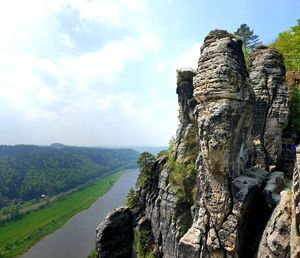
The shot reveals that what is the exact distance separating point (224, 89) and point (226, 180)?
4.65m

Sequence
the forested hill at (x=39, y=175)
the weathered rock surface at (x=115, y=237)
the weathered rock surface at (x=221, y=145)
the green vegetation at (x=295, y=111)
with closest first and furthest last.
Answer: the weathered rock surface at (x=221, y=145), the green vegetation at (x=295, y=111), the weathered rock surface at (x=115, y=237), the forested hill at (x=39, y=175)

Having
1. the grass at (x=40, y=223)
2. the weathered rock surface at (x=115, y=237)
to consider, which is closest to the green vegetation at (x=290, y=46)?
the weathered rock surface at (x=115, y=237)

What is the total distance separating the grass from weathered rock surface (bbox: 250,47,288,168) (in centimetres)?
5778

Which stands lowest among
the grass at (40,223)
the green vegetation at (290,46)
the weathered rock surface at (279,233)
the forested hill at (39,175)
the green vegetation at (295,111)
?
the grass at (40,223)

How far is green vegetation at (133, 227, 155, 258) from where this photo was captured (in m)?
30.8

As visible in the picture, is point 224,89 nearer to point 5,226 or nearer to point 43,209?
point 5,226

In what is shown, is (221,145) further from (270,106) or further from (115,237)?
(115,237)

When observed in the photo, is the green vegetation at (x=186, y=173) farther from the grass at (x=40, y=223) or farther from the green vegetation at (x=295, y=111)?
the grass at (x=40, y=223)

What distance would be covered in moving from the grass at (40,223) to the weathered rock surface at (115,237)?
125 ft

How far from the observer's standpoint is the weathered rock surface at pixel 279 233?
12.1 meters

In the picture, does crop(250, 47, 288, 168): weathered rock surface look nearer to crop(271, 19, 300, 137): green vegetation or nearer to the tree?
crop(271, 19, 300, 137): green vegetation

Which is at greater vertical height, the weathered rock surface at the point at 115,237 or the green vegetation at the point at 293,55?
the green vegetation at the point at 293,55

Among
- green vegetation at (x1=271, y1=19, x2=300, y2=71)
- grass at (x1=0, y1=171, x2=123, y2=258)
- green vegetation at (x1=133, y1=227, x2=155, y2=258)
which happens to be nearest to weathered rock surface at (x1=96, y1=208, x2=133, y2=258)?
green vegetation at (x1=133, y1=227, x2=155, y2=258)

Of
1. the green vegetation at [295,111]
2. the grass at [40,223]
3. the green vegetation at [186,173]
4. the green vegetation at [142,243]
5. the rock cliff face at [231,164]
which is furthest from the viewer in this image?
the grass at [40,223]
